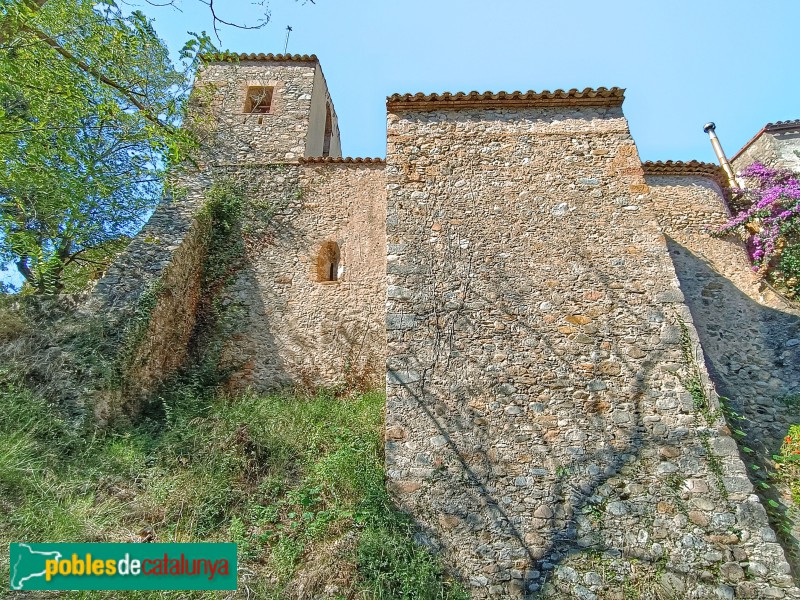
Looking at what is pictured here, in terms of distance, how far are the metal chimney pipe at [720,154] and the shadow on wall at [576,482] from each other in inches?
249

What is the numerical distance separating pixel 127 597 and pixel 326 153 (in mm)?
10341

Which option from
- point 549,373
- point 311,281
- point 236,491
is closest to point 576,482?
point 549,373

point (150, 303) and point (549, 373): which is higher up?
point (150, 303)

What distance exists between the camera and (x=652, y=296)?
538cm

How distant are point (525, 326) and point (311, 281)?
13.6 ft

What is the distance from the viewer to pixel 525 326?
525 cm

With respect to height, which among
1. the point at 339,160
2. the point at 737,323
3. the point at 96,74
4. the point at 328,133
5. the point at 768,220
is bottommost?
the point at 737,323

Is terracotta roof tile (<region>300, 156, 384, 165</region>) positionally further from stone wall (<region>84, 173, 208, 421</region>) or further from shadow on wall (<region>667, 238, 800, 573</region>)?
shadow on wall (<region>667, 238, 800, 573</region>)

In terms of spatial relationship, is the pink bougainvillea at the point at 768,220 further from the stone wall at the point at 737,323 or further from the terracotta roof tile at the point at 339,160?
the terracotta roof tile at the point at 339,160

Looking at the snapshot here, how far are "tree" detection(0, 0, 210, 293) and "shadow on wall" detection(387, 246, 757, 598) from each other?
18.3 ft

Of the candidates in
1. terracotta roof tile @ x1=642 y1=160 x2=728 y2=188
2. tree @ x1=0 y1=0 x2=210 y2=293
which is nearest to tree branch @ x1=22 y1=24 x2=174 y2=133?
tree @ x1=0 y1=0 x2=210 y2=293

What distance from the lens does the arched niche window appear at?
26.3 ft

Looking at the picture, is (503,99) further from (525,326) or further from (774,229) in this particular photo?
(774,229)

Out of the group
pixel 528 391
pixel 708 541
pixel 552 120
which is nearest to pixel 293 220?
pixel 552 120
